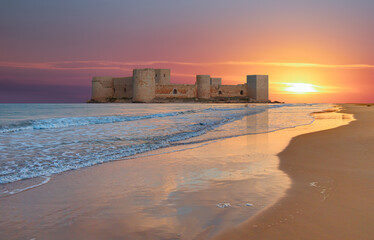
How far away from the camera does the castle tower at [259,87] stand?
6231 centimetres

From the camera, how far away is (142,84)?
54812mm

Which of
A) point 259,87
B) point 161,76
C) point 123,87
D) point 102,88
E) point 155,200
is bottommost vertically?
point 155,200

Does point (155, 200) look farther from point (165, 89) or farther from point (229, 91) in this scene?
point (229, 91)

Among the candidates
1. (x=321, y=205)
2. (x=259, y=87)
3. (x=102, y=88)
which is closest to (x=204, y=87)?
(x=259, y=87)

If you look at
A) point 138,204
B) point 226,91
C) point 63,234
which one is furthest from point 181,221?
point 226,91

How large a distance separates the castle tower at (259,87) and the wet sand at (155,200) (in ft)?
197

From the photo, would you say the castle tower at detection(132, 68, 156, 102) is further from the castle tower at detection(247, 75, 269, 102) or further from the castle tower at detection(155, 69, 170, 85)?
the castle tower at detection(247, 75, 269, 102)

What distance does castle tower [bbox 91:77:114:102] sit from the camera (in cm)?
6162

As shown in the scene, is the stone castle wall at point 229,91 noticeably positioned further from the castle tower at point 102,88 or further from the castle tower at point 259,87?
the castle tower at point 102,88

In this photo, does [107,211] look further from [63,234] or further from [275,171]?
[275,171]

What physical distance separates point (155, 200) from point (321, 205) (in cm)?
118

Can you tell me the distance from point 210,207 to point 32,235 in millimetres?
1106

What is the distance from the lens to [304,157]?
167 inches

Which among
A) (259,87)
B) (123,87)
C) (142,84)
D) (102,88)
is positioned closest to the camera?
(142,84)
